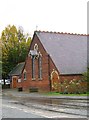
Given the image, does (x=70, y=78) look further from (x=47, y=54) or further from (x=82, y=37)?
(x=82, y=37)

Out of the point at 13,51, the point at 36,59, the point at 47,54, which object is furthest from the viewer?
the point at 13,51

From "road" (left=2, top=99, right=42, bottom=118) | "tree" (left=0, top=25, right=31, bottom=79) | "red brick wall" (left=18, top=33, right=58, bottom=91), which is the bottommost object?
"road" (left=2, top=99, right=42, bottom=118)

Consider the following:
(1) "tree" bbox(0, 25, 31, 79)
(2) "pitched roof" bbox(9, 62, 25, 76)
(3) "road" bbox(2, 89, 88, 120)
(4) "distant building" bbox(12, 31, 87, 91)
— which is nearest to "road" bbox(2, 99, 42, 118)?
(3) "road" bbox(2, 89, 88, 120)

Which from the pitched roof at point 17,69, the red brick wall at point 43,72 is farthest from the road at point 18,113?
the pitched roof at point 17,69

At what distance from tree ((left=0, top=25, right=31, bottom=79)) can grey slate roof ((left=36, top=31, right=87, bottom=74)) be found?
21315mm

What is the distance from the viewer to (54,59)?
46.8m

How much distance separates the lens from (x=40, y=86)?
165 feet

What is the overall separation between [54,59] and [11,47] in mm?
26144

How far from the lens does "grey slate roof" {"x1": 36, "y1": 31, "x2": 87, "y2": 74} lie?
45.7 meters

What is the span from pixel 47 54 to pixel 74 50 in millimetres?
4061

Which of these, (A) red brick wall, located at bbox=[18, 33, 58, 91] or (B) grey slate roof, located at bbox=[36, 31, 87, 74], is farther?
(A) red brick wall, located at bbox=[18, 33, 58, 91]

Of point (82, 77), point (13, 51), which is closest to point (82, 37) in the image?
point (82, 77)

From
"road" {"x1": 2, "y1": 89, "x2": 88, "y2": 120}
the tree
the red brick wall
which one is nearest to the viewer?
"road" {"x1": 2, "y1": 89, "x2": 88, "y2": 120}

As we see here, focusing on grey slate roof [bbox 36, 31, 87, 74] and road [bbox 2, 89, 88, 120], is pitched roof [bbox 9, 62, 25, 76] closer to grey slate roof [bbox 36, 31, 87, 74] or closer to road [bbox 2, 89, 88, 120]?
grey slate roof [bbox 36, 31, 87, 74]
